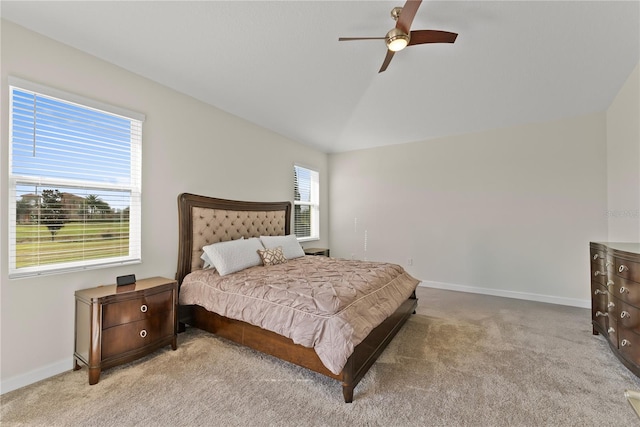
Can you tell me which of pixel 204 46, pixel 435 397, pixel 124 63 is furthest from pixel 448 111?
pixel 124 63

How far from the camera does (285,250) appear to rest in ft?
12.5

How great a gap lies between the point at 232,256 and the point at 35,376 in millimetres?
1699

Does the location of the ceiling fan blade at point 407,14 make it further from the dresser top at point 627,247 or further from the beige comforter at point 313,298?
the dresser top at point 627,247

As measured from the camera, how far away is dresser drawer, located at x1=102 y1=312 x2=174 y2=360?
2104 mm

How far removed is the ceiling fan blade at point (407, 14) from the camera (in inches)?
62.0

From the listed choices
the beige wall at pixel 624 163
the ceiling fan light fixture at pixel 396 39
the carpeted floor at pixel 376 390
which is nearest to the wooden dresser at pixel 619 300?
the carpeted floor at pixel 376 390

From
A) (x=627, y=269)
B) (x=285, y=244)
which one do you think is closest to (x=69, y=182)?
(x=285, y=244)

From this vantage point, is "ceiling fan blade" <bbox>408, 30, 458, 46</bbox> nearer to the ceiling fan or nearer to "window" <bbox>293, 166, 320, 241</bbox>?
the ceiling fan

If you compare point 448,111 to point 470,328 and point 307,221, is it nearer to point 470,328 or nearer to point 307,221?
point 470,328

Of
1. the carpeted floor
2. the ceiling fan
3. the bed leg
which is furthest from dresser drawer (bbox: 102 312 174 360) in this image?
the ceiling fan

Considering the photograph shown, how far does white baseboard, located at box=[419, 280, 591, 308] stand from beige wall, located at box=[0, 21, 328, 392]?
3.15 meters

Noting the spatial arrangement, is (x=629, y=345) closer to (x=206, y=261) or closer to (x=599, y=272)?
(x=599, y=272)

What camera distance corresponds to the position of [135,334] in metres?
2.24

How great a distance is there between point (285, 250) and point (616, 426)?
3.19 meters
